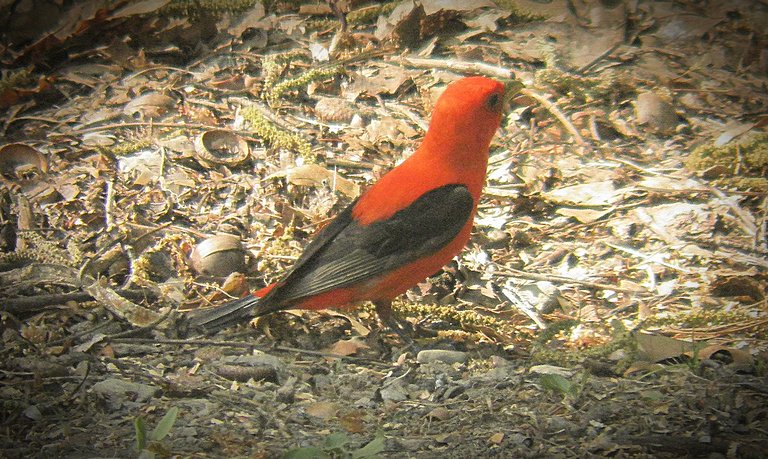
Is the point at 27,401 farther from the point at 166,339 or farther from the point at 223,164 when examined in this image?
the point at 223,164

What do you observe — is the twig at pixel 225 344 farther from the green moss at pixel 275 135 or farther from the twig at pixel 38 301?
the green moss at pixel 275 135

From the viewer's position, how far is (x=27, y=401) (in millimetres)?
2764

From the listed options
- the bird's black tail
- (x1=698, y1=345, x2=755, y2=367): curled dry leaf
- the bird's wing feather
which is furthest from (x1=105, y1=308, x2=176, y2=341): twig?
(x1=698, y1=345, x2=755, y2=367): curled dry leaf

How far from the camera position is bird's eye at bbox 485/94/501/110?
396 centimetres

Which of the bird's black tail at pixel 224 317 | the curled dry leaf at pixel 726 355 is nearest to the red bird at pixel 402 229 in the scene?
the bird's black tail at pixel 224 317

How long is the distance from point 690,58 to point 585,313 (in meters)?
2.62

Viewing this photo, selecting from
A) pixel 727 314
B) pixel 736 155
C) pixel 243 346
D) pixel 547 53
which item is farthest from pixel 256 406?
pixel 547 53

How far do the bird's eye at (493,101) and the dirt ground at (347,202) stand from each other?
0.87 m

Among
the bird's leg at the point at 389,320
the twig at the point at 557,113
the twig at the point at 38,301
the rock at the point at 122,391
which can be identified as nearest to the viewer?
the rock at the point at 122,391

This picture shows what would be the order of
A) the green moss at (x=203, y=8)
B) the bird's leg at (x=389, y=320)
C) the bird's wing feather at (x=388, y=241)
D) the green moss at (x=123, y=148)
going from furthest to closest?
1. the green moss at (x=203, y=8)
2. the green moss at (x=123, y=148)
3. the bird's leg at (x=389, y=320)
4. the bird's wing feather at (x=388, y=241)

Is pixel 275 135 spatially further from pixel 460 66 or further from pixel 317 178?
pixel 460 66

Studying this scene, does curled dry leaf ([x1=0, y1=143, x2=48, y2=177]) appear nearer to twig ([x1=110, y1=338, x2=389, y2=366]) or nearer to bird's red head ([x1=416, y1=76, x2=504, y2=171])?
twig ([x1=110, y1=338, x2=389, y2=366])

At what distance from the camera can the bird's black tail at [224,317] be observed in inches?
143

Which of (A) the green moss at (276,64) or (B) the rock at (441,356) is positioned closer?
(B) the rock at (441,356)
